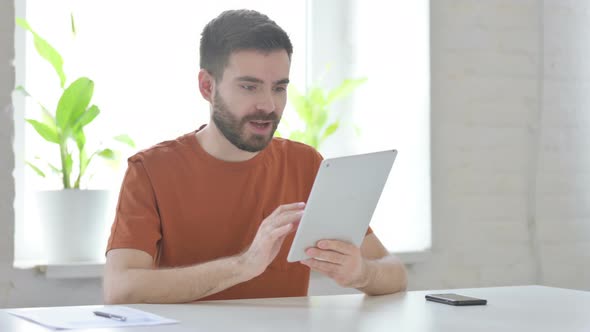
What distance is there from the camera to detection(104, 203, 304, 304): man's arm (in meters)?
1.88

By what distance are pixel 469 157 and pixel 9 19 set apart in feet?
5.47

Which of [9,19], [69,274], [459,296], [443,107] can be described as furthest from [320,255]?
[443,107]

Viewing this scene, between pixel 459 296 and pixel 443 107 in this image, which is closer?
pixel 459 296

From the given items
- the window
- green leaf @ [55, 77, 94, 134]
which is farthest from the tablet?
the window

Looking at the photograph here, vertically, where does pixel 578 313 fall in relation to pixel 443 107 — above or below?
below

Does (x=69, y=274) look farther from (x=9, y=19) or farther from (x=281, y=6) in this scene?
(x=281, y=6)

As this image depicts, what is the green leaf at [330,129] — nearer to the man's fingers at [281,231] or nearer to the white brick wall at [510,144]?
the white brick wall at [510,144]

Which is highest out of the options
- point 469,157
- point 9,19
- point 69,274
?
point 9,19

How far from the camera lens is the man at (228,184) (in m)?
2.13

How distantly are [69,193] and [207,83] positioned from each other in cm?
58

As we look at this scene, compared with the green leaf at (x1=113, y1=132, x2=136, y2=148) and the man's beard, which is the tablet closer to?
the man's beard

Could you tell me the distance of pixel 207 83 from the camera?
2.33 m

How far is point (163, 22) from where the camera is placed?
10.1 ft

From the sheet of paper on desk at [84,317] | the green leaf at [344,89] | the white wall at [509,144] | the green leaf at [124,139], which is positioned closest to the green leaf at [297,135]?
the green leaf at [344,89]
